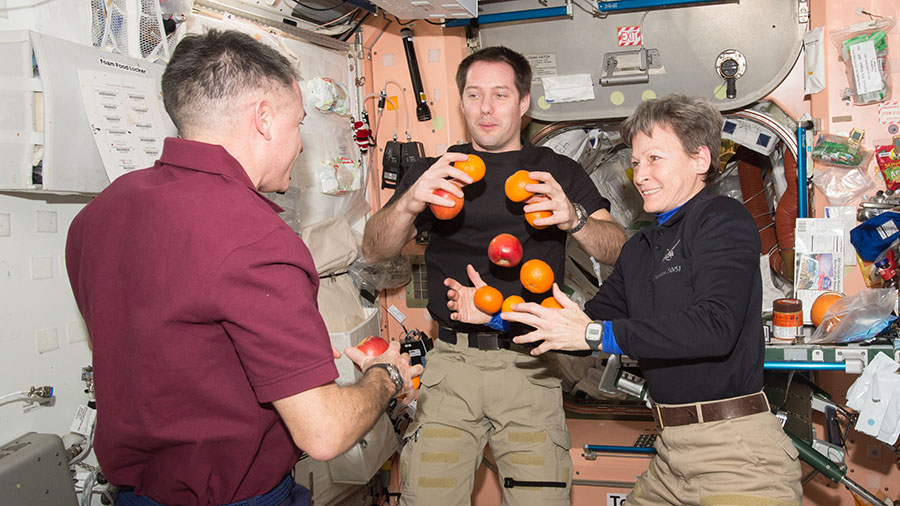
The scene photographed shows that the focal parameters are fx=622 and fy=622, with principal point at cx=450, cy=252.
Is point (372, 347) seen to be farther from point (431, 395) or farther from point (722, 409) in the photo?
point (722, 409)

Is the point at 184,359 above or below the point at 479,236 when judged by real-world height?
below

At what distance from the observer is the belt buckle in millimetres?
3037

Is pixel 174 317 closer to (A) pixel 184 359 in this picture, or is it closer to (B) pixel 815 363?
(A) pixel 184 359

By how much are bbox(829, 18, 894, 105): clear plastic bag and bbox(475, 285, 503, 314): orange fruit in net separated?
229cm

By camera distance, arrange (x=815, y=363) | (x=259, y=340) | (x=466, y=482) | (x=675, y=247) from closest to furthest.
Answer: (x=259, y=340) < (x=675, y=247) < (x=815, y=363) < (x=466, y=482)

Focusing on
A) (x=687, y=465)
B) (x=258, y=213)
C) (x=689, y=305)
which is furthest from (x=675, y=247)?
(x=258, y=213)

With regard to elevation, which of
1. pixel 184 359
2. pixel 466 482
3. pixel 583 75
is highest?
pixel 583 75

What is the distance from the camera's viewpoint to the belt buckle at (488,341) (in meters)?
3.04

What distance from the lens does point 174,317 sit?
1.50m

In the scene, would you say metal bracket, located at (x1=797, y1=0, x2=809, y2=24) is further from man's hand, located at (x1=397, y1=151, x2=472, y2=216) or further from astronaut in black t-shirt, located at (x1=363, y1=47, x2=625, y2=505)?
man's hand, located at (x1=397, y1=151, x2=472, y2=216)

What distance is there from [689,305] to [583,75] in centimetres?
220

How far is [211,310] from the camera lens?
148 cm

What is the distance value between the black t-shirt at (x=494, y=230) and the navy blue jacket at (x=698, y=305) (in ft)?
1.95

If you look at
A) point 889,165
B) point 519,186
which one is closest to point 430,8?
point 519,186
